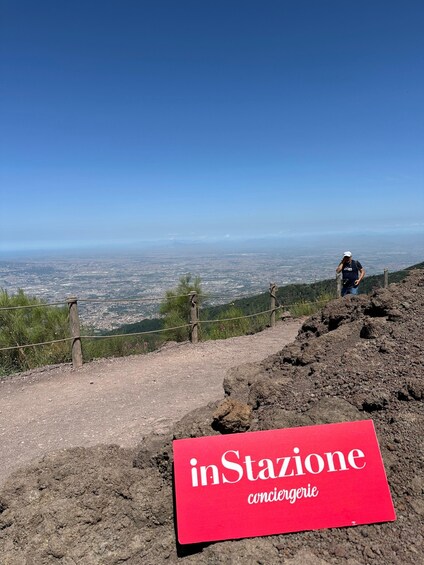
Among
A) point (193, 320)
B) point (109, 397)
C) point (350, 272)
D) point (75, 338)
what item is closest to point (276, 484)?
point (109, 397)

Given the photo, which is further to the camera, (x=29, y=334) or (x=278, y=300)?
(x=278, y=300)

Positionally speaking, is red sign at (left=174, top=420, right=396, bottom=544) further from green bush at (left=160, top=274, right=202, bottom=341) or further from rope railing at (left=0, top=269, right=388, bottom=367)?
green bush at (left=160, top=274, right=202, bottom=341)

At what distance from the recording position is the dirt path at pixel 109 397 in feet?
16.1

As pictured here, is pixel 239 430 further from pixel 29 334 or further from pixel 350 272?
pixel 350 272

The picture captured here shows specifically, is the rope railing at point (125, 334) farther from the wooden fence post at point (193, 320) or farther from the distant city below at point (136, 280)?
the distant city below at point (136, 280)

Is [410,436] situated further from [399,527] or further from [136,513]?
[136,513]

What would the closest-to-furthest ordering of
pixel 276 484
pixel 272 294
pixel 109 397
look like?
pixel 276 484
pixel 109 397
pixel 272 294

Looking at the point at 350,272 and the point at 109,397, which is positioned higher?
the point at 350,272

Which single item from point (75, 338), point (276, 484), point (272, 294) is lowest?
point (75, 338)

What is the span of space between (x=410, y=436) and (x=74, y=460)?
2.21 meters

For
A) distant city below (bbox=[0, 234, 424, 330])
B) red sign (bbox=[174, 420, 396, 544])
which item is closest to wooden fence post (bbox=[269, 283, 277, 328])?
distant city below (bbox=[0, 234, 424, 330])

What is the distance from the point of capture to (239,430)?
8.73 ft

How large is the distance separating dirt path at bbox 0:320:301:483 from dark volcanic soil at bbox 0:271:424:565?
1.34 meters

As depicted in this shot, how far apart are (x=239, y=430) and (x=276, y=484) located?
1.78 feet
